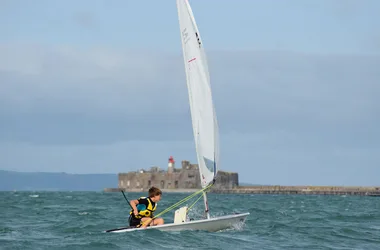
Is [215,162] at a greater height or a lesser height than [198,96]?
lesser

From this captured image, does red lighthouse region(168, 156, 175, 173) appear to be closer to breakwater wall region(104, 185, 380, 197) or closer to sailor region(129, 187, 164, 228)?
breakwater wall region(104, 185, 380, 197)

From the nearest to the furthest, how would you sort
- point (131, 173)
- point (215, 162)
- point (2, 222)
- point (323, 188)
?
1. point (215, 162)
2. point (2, 222)
3. point (323, 188)
4. point (131, 173)

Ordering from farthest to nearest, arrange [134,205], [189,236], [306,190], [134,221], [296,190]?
[296,190] → [306,190] → [134,221] → [189,236] → [134,205]

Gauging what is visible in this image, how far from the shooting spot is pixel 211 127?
2395 cm

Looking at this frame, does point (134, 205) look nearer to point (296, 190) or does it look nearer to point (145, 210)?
point (145, 210)

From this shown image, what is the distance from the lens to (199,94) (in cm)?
2406

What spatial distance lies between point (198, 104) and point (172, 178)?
123703 millimetres


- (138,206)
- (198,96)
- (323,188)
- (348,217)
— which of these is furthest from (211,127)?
(323,188)

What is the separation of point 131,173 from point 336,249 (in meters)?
133

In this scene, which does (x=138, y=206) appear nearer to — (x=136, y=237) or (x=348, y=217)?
(x=136, y=237)

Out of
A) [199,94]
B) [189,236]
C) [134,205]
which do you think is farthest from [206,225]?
[199,94]

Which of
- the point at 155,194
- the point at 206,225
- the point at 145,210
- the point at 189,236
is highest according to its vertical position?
the point at 155,194

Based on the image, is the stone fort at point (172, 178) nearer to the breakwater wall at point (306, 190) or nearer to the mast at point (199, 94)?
the breakwater wall at point (306, 190)

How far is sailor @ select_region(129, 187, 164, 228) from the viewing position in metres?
23.7
